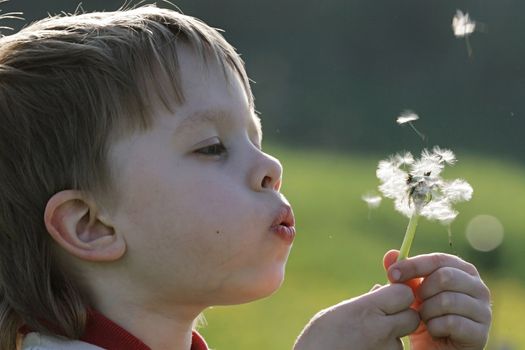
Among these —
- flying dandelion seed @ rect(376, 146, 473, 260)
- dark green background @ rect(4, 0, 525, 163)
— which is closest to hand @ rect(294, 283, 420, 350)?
flying dandelion seed @ rect(376, 146, 473, 260)

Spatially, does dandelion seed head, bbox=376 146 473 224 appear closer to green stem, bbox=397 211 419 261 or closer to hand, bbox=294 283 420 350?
green stem, bbox=397 211 419 261

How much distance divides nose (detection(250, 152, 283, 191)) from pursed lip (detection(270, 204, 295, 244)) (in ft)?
0.22

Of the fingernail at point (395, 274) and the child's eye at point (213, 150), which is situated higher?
the child's eye at point (213, 150)

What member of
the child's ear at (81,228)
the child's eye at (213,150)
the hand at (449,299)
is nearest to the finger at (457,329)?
A: the hand at (449,299)

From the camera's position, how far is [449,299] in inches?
104

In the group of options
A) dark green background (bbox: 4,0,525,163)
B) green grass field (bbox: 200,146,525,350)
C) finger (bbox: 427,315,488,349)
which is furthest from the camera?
dark green background (bbox: 4,0,525,163)

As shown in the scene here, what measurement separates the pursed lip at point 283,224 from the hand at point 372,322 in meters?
0.20

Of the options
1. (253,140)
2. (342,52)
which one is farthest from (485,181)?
(253,140)

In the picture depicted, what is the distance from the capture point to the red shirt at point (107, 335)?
269cm

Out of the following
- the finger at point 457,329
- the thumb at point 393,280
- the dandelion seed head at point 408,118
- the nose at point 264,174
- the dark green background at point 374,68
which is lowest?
the dark green background at point 374,68

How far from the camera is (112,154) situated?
2.67 meters

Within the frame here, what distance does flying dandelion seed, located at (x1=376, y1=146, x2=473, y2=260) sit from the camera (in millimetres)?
2691

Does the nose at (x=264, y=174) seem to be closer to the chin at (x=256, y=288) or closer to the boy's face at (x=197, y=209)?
the boy's face at (x=197, y=209)

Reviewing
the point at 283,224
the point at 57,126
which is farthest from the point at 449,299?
the point at 57,126
